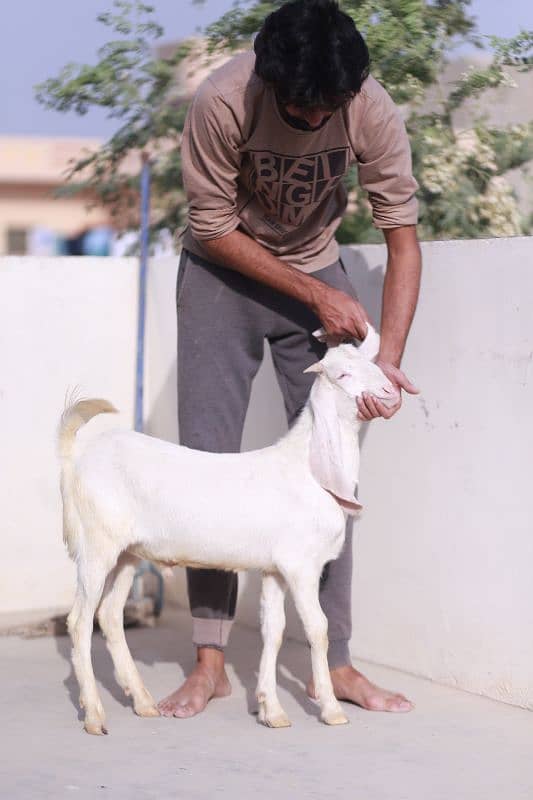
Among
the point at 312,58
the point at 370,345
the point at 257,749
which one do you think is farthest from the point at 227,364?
the point at 257,749

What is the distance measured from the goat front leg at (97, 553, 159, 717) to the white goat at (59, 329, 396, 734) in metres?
0.11

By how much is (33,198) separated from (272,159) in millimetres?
30694

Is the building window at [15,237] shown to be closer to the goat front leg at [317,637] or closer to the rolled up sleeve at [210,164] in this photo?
the rolled up sleeve at [210,164]

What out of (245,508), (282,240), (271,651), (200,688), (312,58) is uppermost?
(312,58)

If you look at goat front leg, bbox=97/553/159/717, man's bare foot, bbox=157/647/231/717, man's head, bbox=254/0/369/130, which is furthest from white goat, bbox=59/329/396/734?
man's head, bbox=254/0/369/130

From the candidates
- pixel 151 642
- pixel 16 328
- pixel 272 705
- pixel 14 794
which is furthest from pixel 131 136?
pixel 14 794

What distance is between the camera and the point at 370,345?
377cm

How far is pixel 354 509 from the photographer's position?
12.1 ft

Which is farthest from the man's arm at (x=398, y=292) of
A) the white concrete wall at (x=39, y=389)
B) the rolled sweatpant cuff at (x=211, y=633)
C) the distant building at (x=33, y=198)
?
the distant building at (x=33, y=198)

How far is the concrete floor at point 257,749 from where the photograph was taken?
10.5 feet

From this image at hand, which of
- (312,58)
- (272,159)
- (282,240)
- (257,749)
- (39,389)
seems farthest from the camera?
(39,389)

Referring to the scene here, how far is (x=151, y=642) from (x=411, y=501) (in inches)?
48.0

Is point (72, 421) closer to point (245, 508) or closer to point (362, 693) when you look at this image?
point (245, 508)

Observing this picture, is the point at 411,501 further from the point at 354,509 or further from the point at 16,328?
the point at 16,328
